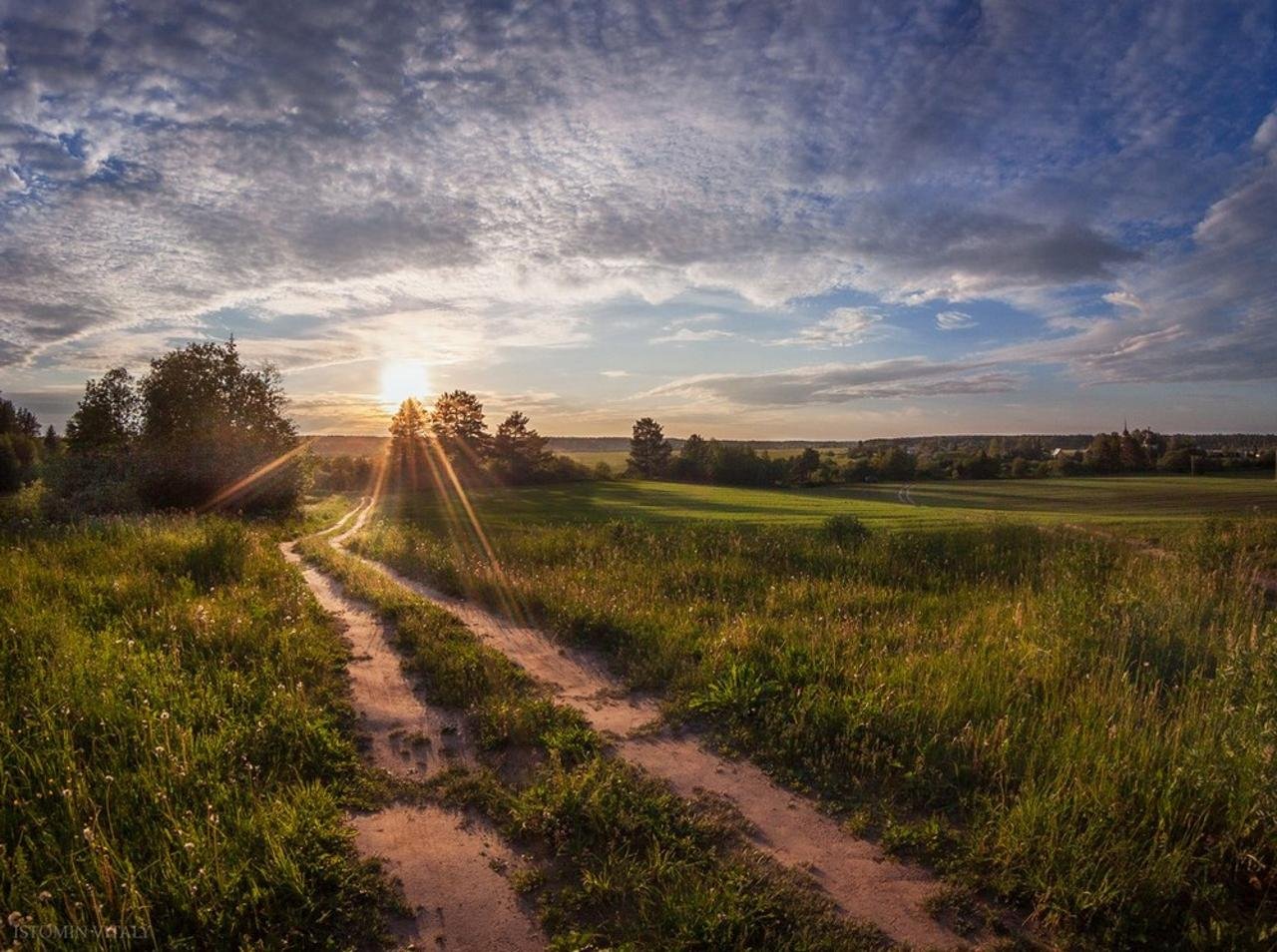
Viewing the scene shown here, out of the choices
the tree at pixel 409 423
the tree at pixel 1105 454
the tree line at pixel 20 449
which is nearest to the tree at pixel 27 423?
the tree line at pixel 20 449

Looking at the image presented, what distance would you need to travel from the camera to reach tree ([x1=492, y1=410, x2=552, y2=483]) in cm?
6159

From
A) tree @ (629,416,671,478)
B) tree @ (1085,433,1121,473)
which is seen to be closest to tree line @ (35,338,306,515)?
tree @ (629,416,671,478)

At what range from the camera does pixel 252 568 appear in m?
13.6

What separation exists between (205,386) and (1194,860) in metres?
52.8

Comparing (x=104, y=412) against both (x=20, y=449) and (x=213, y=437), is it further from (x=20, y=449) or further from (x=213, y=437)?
(x=20, y=449)

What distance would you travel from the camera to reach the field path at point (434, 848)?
4.20 meters

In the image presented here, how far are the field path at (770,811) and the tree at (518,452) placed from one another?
52.8m

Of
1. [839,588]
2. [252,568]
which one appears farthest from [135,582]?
[839,588]

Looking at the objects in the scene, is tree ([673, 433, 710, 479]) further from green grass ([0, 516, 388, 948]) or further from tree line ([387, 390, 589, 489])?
green grass ([0, 516, 388, 948])

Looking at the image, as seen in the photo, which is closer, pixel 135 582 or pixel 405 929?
pixel 405 929

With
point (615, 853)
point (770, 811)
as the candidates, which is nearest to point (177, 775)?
point (615, 853)

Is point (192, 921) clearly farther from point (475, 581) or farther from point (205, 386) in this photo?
point (205, 386)

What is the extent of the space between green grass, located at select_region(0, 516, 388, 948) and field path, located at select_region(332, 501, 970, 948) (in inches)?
107

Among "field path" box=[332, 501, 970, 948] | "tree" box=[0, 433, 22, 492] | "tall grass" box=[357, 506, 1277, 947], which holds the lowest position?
"field path" box=[332, 501, 970, 948]
